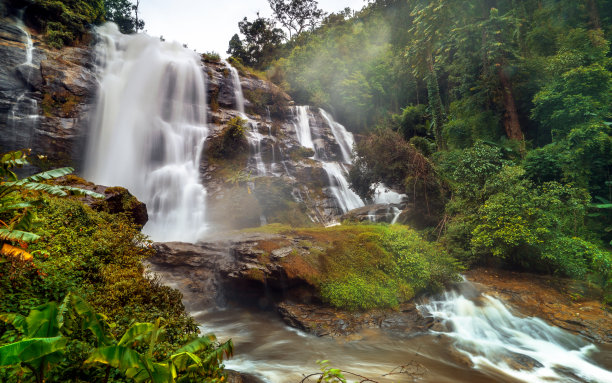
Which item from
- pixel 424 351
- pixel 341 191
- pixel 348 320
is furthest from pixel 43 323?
pixel 341 191

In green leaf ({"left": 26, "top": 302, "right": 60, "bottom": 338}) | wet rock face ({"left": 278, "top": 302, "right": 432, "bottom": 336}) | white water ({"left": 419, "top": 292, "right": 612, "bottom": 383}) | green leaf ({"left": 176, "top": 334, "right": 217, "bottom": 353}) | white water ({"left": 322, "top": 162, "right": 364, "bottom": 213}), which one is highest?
white water ({"left": 322, "top": 162, "right": 364, "bottom": 213})

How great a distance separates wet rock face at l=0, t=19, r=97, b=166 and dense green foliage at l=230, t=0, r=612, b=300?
1621 cm

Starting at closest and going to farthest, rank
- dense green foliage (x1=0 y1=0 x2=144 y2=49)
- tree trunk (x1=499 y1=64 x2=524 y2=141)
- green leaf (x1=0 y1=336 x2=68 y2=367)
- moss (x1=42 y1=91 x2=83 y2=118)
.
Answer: green leaf (x1=0 y1=336 x2=68 y2=367), tree trunk (x1=499 y1=64 x2=524 y2=141), moss (x1=42 y1=91 x2=83 y2=118), dense green foliage (x1=0 y1=0 x2=144 y2=49)

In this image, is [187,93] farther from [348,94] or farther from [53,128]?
[348,94]

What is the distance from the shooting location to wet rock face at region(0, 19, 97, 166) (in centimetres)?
1422

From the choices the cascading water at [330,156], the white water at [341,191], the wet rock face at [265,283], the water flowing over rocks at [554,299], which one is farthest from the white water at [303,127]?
the water flowing over rocks at [554,299]

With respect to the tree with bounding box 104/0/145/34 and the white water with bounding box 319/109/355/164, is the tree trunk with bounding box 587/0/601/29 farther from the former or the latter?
the tree with bounding box 104/0/145/34

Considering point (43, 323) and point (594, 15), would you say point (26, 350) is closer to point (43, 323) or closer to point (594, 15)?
point (43, 323)

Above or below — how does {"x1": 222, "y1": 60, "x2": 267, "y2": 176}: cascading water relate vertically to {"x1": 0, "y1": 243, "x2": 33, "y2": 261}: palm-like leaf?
above

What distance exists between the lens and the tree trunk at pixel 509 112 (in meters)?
12.5

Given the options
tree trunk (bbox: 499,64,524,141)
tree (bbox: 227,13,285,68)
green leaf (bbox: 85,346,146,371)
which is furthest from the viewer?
tree (bbox: 227,13,285,68)

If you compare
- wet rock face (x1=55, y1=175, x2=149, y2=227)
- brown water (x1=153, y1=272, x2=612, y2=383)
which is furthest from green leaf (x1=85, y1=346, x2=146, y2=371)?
wet rock face (x1=55, y1=175, x2=149, y2=227)

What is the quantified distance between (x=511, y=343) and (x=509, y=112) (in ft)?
35.3

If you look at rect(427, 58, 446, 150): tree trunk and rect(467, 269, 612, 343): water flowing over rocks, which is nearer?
rect(467, 269, 612, 343): water flowing over rocks
